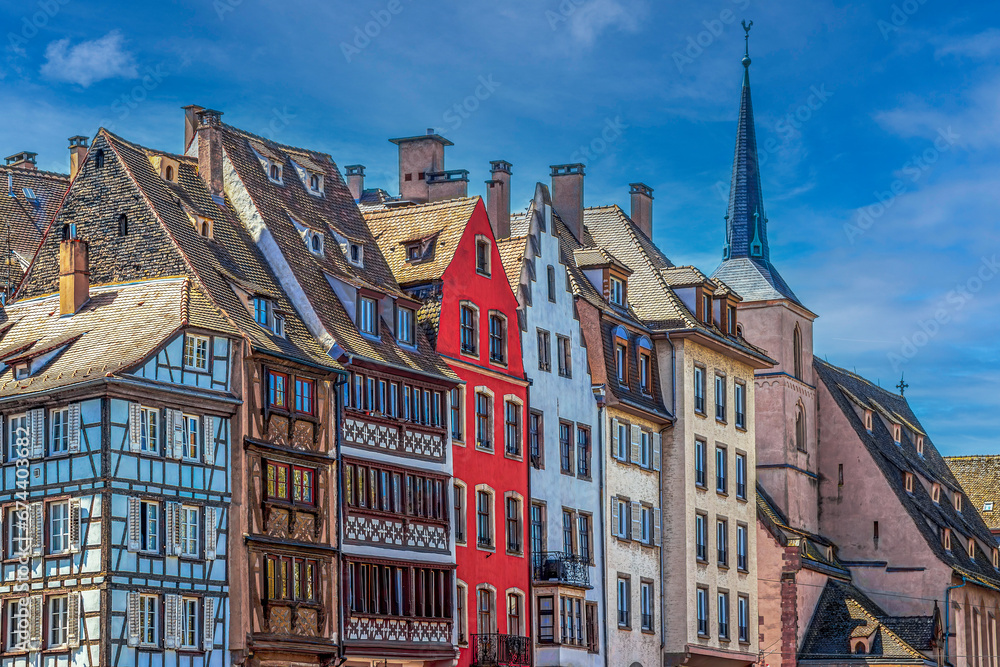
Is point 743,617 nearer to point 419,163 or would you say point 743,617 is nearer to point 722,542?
point 722,542

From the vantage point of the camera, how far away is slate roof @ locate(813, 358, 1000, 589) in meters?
101

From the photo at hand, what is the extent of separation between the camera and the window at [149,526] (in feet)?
170

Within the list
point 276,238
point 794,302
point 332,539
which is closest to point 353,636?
point 332,539

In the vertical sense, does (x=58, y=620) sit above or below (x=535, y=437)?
below

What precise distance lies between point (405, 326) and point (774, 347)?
3857 centimetres

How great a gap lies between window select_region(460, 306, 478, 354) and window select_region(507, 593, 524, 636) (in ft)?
25.9

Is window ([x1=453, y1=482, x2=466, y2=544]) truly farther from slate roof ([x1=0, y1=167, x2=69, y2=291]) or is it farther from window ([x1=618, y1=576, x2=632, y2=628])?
slate roof ([x1=0, y1=167, x2=69, y2=291])

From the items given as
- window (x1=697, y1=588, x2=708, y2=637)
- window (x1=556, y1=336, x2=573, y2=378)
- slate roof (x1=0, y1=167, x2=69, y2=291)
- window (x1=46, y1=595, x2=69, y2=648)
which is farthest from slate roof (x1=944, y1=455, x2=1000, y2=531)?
window (x1=46, y1=595, x2=69, y2=648)

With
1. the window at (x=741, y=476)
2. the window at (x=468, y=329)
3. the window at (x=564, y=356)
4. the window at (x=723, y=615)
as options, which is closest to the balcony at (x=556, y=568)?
the window at (x=564, y=356)

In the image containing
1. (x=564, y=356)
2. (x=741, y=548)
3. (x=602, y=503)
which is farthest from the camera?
(x=741, y=548)

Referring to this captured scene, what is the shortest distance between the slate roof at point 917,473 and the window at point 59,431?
55.9 meters

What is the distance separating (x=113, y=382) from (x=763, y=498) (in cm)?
4777

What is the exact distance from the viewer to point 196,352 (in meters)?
53.7

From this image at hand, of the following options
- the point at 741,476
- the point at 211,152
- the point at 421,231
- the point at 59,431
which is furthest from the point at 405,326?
the point at 741,476
